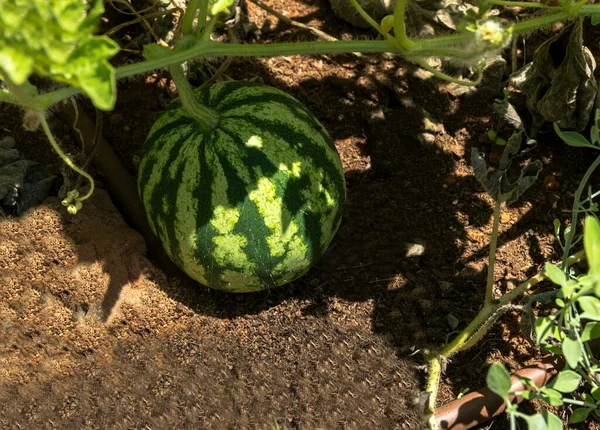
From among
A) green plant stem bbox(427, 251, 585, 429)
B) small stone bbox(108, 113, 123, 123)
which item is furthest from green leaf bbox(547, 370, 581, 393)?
small stone bbox(108, 113, 123, 123)

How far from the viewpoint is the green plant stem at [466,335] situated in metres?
1.87

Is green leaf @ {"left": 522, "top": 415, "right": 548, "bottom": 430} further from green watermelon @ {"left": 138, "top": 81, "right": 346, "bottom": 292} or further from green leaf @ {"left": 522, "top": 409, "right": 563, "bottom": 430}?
green watermelon @ {"left": 138, "top": 81, "right": 346, "bottom": 292}

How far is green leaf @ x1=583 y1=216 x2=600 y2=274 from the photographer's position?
1.21 m

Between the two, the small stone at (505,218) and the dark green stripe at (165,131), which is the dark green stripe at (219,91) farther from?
the small stone at (505,218)

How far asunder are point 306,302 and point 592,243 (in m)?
1.09

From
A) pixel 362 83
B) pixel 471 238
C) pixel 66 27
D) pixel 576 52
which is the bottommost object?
pixel 471 238

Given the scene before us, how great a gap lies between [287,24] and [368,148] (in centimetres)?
63

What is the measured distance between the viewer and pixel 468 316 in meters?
2.13

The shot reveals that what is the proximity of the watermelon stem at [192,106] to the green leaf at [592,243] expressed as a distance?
3.35ft

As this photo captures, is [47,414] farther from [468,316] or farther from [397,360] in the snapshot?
[468,316]

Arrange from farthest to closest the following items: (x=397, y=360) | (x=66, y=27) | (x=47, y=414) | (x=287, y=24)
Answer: (x=287, y=24) < (x=397, y=360) < (x=47, y=414) < (x=66, y=27)

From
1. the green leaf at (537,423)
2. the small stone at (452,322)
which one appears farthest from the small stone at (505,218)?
the green leaf at (537,423)

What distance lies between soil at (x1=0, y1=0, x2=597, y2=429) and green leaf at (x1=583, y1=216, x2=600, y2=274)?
868 millimetres

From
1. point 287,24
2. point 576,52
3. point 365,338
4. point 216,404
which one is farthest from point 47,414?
point 576,52
